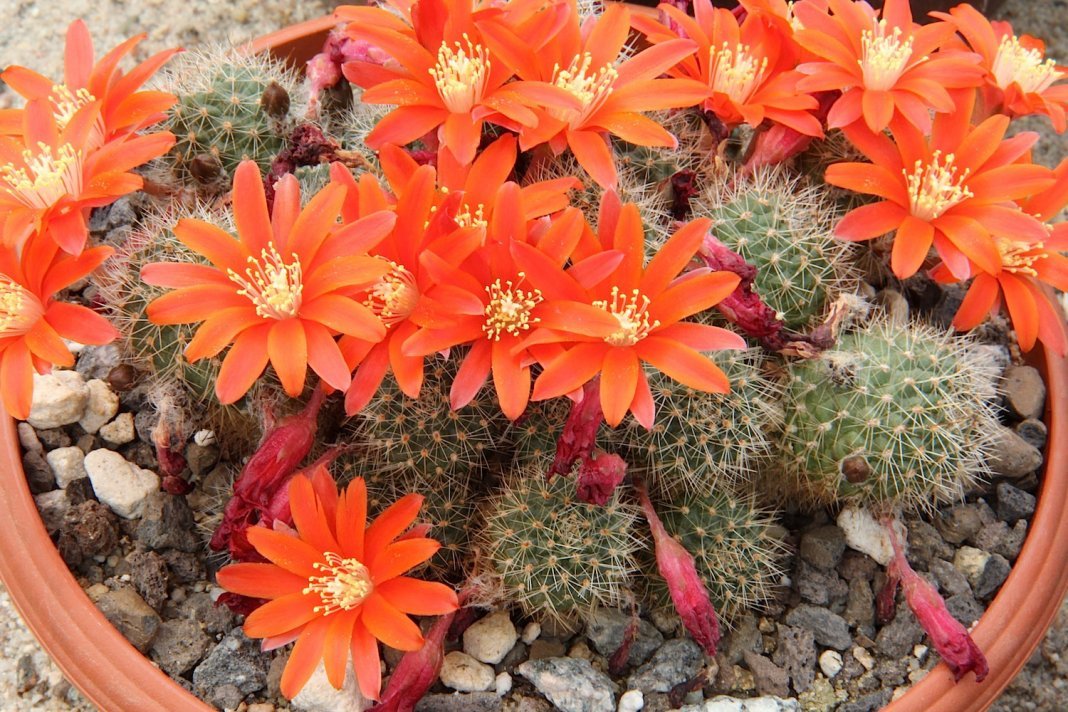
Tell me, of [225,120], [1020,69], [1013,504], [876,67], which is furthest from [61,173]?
[1013,504]

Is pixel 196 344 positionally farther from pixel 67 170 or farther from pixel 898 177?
pixel 898 177

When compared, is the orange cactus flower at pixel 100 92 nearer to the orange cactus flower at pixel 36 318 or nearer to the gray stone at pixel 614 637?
the orange cactus flower at pixel 36 318

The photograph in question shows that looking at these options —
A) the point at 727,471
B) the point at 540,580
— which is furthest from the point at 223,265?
the point at 727,471

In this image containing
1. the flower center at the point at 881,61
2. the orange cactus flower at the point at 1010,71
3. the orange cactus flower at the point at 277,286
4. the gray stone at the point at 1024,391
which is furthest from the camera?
the gray stone at the point at 1024,391

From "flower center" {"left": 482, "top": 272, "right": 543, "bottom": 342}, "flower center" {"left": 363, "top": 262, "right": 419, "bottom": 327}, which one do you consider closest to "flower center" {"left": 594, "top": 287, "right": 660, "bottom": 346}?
"flower center" {"left": 482, "top": 272, "right": 543, "bottom": 342}

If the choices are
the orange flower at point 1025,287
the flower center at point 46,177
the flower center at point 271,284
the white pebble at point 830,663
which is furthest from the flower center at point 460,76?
the white pebble at point 830,663

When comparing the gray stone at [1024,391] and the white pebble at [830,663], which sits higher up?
the gray stone at [1024,391]
